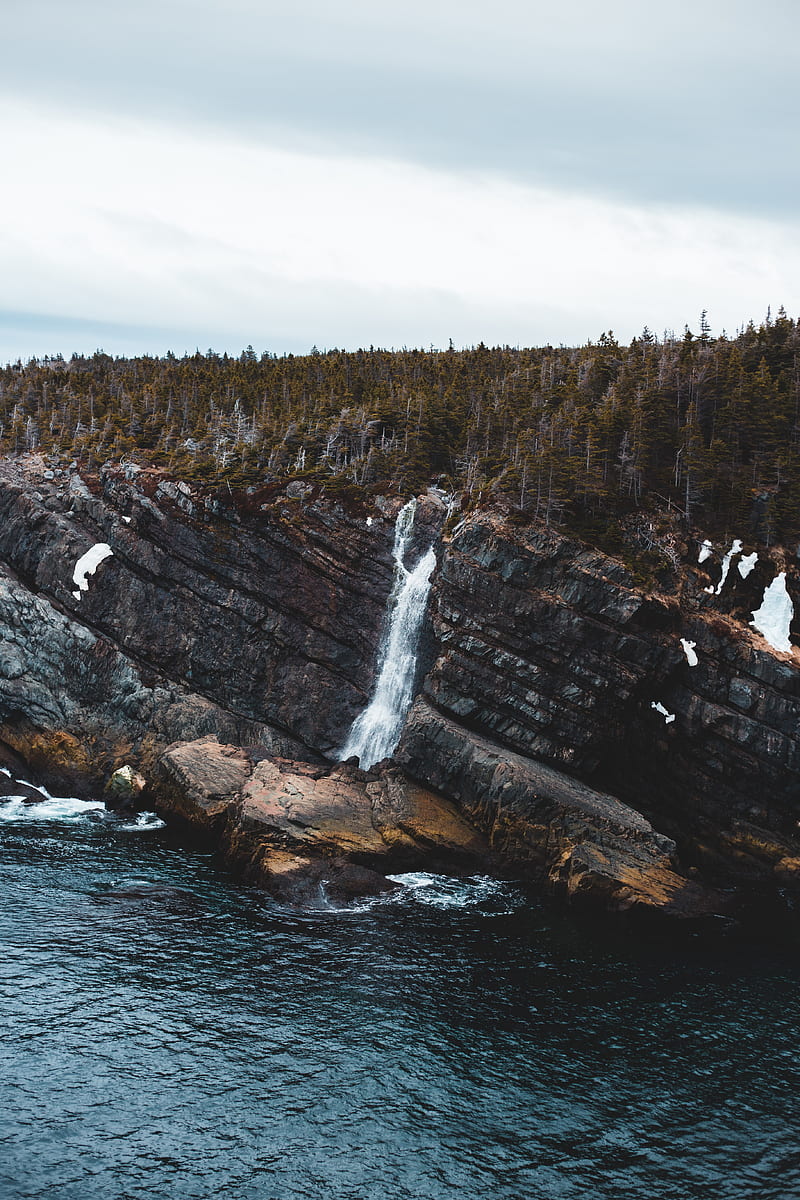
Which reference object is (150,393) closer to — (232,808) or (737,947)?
(232,808)

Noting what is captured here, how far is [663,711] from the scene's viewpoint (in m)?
63.2

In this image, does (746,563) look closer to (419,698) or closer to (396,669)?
(419,698)

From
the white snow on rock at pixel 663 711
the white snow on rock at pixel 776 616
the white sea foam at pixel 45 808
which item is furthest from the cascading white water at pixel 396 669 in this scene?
the white snow on rock at pixel 776 616

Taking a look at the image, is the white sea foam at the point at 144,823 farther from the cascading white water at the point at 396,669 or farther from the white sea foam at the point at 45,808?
the cascading white water at the point at 396,669

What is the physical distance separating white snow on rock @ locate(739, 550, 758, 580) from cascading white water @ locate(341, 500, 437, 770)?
996 inches

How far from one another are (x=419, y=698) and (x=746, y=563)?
2845 centimetres

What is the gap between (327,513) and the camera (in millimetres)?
78438

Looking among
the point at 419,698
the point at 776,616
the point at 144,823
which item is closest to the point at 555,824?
the point at 419,698

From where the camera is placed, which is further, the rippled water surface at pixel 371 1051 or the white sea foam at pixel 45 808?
the white sea foam at pixel 45 808

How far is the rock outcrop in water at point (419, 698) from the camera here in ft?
189

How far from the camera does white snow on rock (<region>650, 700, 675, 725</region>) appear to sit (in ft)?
206

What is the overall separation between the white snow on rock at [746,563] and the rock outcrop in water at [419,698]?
0.20 metres

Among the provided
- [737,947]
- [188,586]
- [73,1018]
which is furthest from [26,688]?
[737,947]

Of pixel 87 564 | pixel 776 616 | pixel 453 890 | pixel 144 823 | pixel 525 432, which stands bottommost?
pixel 144 823
